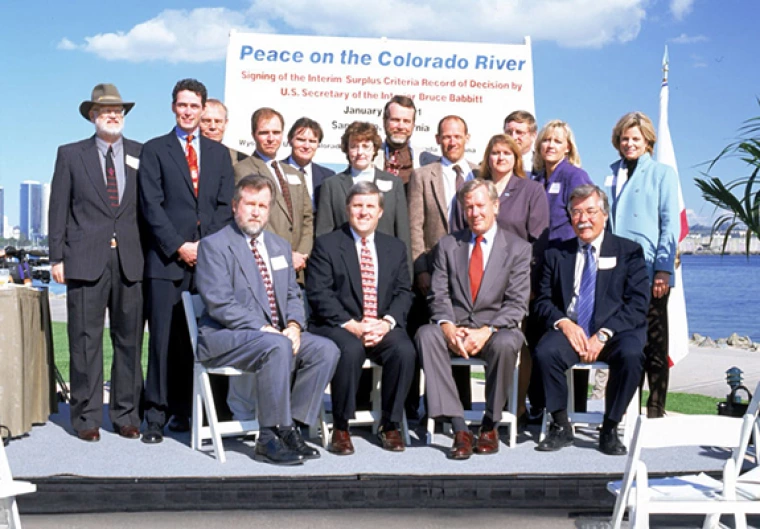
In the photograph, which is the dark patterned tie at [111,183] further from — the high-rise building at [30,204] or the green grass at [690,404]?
the high-rise building at [30,204]

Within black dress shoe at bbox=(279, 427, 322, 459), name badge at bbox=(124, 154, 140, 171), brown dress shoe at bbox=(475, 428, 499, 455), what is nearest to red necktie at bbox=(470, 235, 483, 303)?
brown dress shoe at bbox=(475, 428, 499, 455)

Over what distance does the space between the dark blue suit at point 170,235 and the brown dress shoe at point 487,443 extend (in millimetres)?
1736

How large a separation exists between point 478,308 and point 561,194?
3.22 feet

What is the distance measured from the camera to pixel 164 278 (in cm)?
479

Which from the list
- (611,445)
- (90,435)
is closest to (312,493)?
(90,435)

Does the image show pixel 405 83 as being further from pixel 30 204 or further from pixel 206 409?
pixel 30 204

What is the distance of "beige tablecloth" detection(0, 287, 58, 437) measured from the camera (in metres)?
4.70

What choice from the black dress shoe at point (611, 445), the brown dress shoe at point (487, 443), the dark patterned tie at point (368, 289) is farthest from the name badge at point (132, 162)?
the black dress shoe at point (611, 445)

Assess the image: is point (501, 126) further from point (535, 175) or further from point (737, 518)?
point (737, 518)

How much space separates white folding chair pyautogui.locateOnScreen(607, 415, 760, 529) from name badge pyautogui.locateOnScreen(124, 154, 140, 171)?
3308 mm

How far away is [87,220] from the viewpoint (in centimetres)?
476

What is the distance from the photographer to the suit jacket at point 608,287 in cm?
474

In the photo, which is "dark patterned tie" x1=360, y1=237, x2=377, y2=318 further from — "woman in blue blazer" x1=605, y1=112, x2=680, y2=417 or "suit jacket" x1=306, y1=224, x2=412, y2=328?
"woman in blue blazer" x1=605, y1=112, x2=680, y2=417

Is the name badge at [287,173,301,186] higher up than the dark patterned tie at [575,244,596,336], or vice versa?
the name badge at [287,173,301,186]
